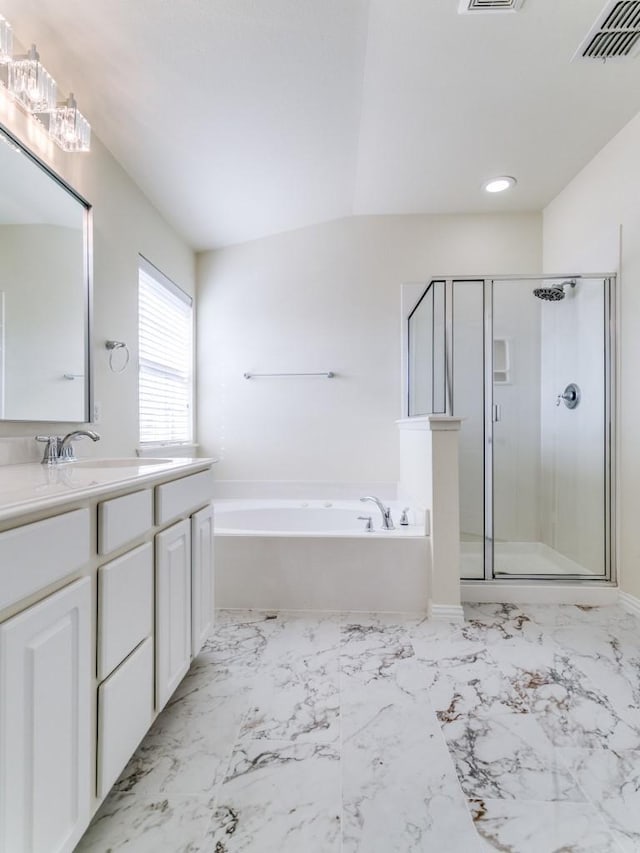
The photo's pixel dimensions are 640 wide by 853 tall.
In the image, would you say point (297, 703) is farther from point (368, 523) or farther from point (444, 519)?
point (368, 523)

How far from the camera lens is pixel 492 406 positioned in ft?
7.87

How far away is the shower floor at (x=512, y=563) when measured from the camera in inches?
91.8

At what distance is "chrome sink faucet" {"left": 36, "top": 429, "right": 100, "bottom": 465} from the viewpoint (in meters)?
1.46

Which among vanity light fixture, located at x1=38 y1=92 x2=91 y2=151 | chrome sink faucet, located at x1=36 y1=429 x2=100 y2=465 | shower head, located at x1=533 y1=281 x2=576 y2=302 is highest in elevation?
vanity light fixture, located at x1=38 y1=92 x2=91 y2=151

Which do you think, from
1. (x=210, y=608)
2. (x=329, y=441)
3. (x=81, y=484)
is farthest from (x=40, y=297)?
(x=329, y=441)

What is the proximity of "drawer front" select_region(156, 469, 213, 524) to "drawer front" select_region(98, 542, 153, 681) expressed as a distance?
12cm

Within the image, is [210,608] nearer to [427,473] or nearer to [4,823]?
[4,823]

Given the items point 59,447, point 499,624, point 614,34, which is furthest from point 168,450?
point 614,34

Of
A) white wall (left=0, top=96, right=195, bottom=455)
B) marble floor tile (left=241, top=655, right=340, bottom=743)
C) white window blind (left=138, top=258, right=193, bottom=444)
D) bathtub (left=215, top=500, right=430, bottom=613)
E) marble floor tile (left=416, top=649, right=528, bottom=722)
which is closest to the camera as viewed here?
marble floor tile (left=241, top=655, right=340, bottom=743)

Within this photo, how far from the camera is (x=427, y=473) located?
85.9 inches

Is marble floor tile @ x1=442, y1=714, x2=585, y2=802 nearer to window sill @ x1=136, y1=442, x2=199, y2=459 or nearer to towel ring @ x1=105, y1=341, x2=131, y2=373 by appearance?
window sill @ x1=136, y1=442, x2=199, y2=459

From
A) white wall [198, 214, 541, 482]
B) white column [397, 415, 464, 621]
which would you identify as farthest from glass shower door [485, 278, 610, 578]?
white wall [198, 214, 541, 482]

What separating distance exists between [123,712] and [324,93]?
2.45 metres

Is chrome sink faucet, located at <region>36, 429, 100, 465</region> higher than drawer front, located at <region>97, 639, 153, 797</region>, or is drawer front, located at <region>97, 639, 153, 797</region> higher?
chrome sink faucet, located at <region>36, 429, 100, 465</region>
